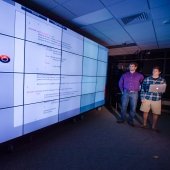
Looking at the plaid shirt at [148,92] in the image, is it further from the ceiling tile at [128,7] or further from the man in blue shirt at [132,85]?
the ceiling tile at [128,7]

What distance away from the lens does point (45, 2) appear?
2.72m

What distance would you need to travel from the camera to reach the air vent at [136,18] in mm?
3067

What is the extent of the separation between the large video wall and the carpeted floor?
11.1 inches

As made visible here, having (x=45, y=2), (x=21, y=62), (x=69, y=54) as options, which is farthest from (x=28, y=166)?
(x=45, y=2)

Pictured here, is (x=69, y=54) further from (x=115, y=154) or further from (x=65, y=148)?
(x=115, y=154)

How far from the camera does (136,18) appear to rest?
10.7 feet

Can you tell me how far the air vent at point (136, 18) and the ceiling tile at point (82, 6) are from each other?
79 cm

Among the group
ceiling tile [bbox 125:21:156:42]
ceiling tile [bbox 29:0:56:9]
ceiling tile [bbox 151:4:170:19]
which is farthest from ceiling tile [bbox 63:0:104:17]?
ceiling tile [bbox 125:21:156:42]

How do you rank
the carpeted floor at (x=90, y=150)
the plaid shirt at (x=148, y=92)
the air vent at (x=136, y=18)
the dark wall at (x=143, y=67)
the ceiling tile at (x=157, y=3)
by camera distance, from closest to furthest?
the carpeted floor at (x=90, y=150) → the ceiling tile at (x=157, y=3) → the air vent at (x=136, y=18) → the plaid shirt at (x=148, y=92) → the dark wall at (x=143, y=67)

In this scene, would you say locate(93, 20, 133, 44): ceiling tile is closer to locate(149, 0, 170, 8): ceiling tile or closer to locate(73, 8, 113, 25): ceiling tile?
locate(73, 8, 113, 25): ceiling tile

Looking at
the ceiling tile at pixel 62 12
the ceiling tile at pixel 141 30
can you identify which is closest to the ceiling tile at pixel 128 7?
the ceiling tile at pixel 141 30

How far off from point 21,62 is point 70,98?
1.61 meters

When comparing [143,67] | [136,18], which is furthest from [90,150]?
[143,67]

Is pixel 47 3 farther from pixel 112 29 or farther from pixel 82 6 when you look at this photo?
pixel 112 29
